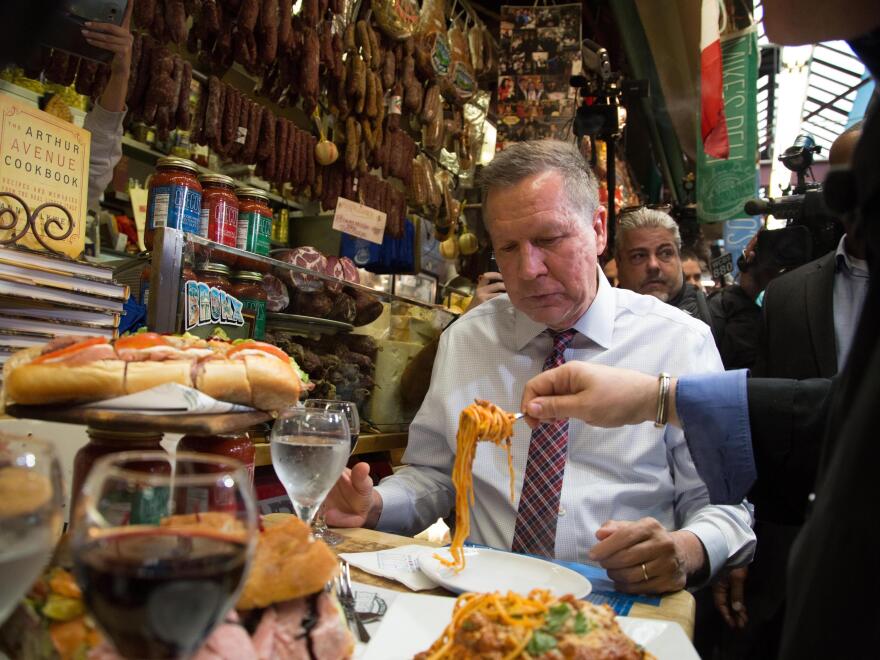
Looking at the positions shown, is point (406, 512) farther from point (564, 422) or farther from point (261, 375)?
point (261, 375)

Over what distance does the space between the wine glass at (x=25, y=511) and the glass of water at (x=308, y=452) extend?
68cm

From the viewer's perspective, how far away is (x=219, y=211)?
94.0 inches

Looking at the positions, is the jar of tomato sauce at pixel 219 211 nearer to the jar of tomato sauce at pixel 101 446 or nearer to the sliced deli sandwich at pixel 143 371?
the sliced deli sandwich at pixel 143 371

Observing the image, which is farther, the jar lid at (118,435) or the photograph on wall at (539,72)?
the photograph on wall at (539,72)

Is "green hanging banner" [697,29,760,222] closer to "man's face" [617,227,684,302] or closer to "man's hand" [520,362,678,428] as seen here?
"man's face" [617,227,684,302]

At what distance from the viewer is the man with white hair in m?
3.95

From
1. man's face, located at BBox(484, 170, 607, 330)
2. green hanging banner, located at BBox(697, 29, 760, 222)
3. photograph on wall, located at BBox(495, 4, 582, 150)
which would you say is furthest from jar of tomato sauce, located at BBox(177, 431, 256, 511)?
green hanging banner, located at BBox(697, 29, 760, 222)

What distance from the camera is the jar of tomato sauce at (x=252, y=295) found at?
2328mm

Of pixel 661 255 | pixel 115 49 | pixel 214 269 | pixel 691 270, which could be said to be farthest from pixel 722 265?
pixel 115 49

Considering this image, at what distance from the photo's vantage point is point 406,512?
6.70 ft

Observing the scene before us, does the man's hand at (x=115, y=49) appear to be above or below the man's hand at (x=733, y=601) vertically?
above

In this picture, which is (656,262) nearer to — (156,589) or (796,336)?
(796,336)

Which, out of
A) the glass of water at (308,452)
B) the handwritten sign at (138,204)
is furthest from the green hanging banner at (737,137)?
the glass of water at (308,452)

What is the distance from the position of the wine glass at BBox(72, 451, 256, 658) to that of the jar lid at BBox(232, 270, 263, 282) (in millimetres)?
1756
